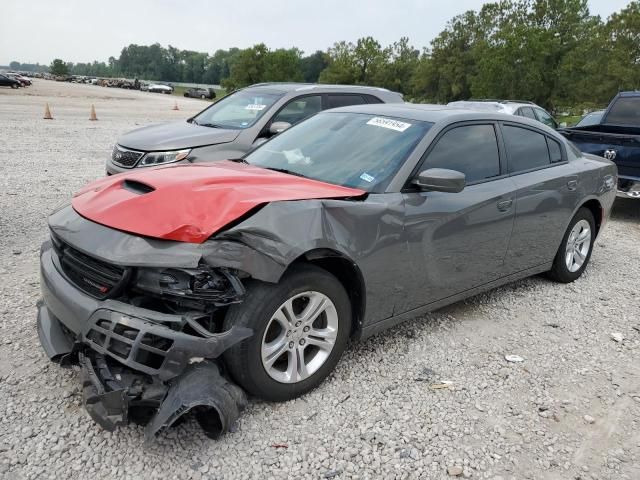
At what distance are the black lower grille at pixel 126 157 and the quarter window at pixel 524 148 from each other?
428 centimetres

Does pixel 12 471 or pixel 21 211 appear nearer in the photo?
pixel 12 471

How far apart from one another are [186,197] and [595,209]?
4.33m

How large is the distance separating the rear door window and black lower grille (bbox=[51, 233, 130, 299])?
518cm

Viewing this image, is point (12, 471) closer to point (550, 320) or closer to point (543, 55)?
point (550, 320)

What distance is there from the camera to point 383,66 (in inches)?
2749

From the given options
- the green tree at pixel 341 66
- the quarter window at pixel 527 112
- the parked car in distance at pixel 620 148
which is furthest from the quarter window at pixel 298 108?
the green tree at pixel 341 66

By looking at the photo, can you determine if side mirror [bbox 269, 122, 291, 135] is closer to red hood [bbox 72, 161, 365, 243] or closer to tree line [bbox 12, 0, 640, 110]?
red hood [bbox 72, 161, 365, 243]

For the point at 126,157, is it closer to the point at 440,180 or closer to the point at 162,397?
the point at 440,180

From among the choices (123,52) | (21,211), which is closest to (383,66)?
(21,211)

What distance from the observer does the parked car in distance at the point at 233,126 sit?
6551 mm

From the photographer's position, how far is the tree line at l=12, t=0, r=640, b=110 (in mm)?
34625

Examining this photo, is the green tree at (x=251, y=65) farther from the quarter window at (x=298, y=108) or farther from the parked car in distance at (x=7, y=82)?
the quarter window at (x=298, y=108)

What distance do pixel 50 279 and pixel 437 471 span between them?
2.32 metres

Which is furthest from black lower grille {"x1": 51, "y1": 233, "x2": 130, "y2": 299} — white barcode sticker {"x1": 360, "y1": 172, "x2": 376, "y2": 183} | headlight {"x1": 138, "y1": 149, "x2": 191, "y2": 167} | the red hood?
headlight {"x1": 138, "y1": 149, "x2": 191, "y2": 167}
